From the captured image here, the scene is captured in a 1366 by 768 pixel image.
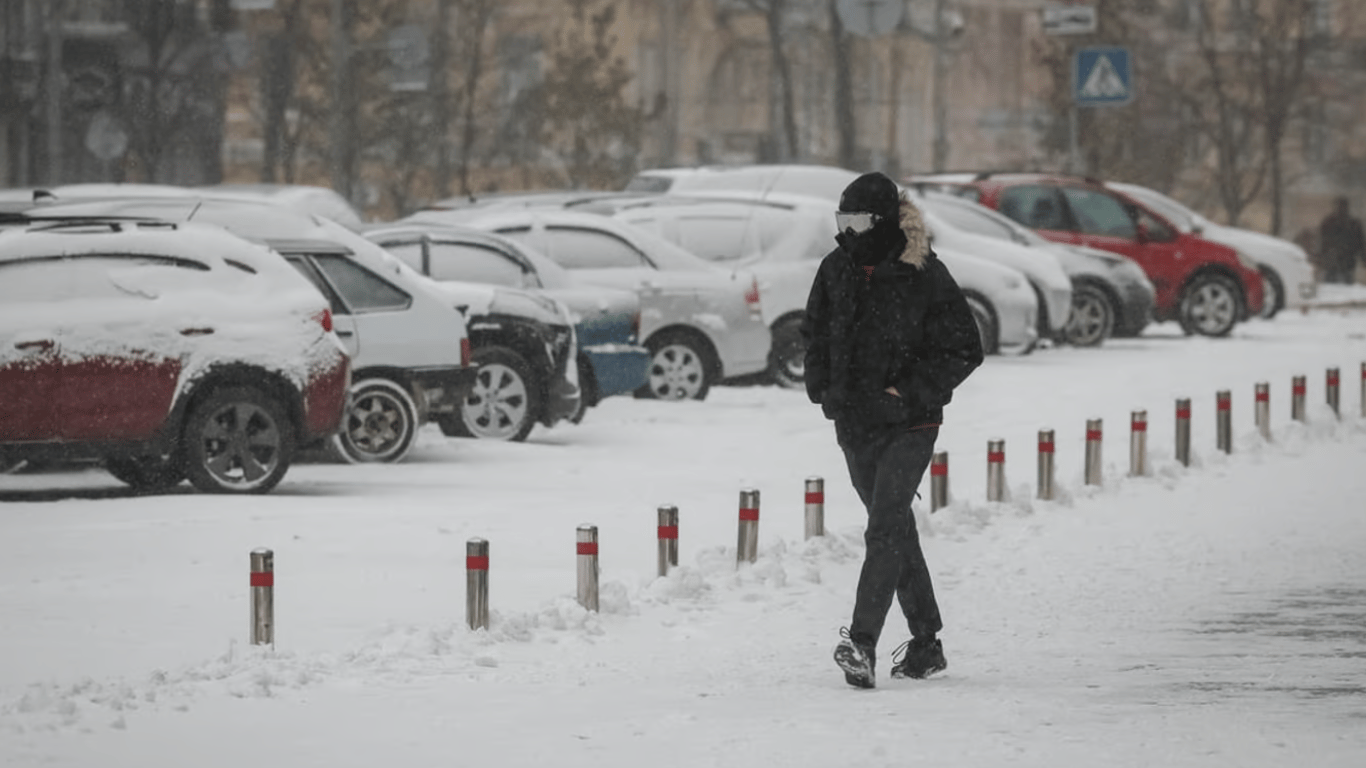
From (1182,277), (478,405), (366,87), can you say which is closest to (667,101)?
(366,87)

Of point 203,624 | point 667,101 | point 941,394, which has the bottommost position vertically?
point 203,624

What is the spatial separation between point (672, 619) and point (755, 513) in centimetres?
139

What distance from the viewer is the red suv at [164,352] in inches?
644

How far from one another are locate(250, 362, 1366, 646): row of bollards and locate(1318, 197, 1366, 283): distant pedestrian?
27.4m

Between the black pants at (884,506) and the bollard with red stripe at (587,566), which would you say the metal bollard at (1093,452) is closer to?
the bollard with red stripe at (587,566)

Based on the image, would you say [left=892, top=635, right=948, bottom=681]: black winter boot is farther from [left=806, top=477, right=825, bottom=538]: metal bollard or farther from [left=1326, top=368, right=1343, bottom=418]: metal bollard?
[left=1326, top=368, right=1343, bottom=418]: metal bollard

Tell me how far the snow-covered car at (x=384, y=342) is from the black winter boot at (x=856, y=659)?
9551mm

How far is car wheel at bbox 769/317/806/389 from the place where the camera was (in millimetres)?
26141

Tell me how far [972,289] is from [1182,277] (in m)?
6.30

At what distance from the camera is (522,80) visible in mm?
65438

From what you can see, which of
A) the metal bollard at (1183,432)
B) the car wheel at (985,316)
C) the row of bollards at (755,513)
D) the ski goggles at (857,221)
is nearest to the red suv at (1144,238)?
the car wheel at (985,316)

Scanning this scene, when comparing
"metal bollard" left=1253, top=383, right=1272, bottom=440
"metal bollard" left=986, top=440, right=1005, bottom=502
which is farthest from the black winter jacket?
"metal bollard" left=1253, top=383, right=1272, bottom=440

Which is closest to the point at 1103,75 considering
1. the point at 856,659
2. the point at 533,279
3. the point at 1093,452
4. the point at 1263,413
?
the point at 533,279

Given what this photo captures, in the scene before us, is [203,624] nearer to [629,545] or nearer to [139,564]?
[139,564]
